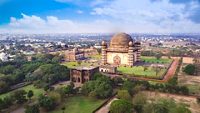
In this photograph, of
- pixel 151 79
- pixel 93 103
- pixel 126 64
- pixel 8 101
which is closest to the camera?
pixel 8 101

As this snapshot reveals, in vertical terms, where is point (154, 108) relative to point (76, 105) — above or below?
above

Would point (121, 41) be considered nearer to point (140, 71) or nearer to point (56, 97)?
point (140, 71)

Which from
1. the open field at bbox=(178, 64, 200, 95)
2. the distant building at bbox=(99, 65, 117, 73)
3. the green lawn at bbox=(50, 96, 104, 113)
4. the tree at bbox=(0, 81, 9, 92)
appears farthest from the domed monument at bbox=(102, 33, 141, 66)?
the tree at bbox=(0, 81, 9, 92)

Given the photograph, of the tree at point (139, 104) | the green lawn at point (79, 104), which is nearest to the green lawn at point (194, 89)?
the tree at point (139, 104)

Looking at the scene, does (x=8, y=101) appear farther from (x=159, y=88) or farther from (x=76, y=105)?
(x=159, y=88)

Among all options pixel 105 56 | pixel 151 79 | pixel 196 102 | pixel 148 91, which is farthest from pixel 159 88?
pixel 105 56

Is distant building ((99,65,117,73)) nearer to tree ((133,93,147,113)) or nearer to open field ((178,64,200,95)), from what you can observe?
open field ((178,64,200,95))
